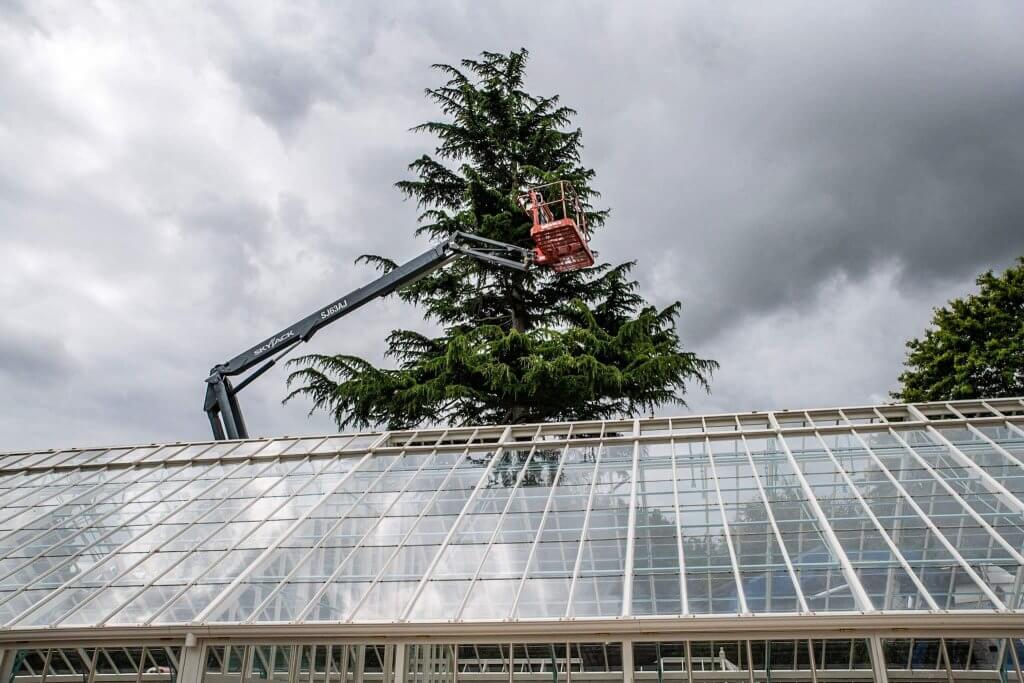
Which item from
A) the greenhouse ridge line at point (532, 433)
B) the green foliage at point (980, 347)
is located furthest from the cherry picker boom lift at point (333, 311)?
the green foliage at point (980, 347)

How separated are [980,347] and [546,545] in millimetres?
23242

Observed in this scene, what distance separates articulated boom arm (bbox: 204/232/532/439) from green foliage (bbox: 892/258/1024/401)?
55.6ft

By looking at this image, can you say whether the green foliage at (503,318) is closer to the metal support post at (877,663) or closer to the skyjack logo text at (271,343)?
the skyjack logo text at (271,343)

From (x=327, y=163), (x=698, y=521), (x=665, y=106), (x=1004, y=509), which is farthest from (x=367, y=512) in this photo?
(x=665, y=106)

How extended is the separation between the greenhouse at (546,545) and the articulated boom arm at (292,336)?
15.1 ft

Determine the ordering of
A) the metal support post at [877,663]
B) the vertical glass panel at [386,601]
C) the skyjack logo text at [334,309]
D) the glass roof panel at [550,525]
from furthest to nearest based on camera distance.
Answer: the skyjack logo text at [334,309]
the vertical glass panel at [386,601]
the glass roof panel at [550,525]
the metal support post at [877,663]

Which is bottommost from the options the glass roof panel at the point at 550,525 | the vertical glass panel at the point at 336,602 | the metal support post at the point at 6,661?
the metal support post at the point at 6,661

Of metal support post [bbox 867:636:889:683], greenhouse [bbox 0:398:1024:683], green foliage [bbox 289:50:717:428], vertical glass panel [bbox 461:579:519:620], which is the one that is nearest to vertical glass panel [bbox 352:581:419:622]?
greenhouse [bbox 0:398:1024:683]

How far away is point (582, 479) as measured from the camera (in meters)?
10.5

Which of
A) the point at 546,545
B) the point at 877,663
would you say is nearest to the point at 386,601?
the point at 546,545

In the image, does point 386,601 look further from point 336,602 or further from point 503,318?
point 503,318

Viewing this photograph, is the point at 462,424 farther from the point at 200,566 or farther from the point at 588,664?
the point at 200,566

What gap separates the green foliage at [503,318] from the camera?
20156 millimetres

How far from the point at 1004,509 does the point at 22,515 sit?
14907mm
